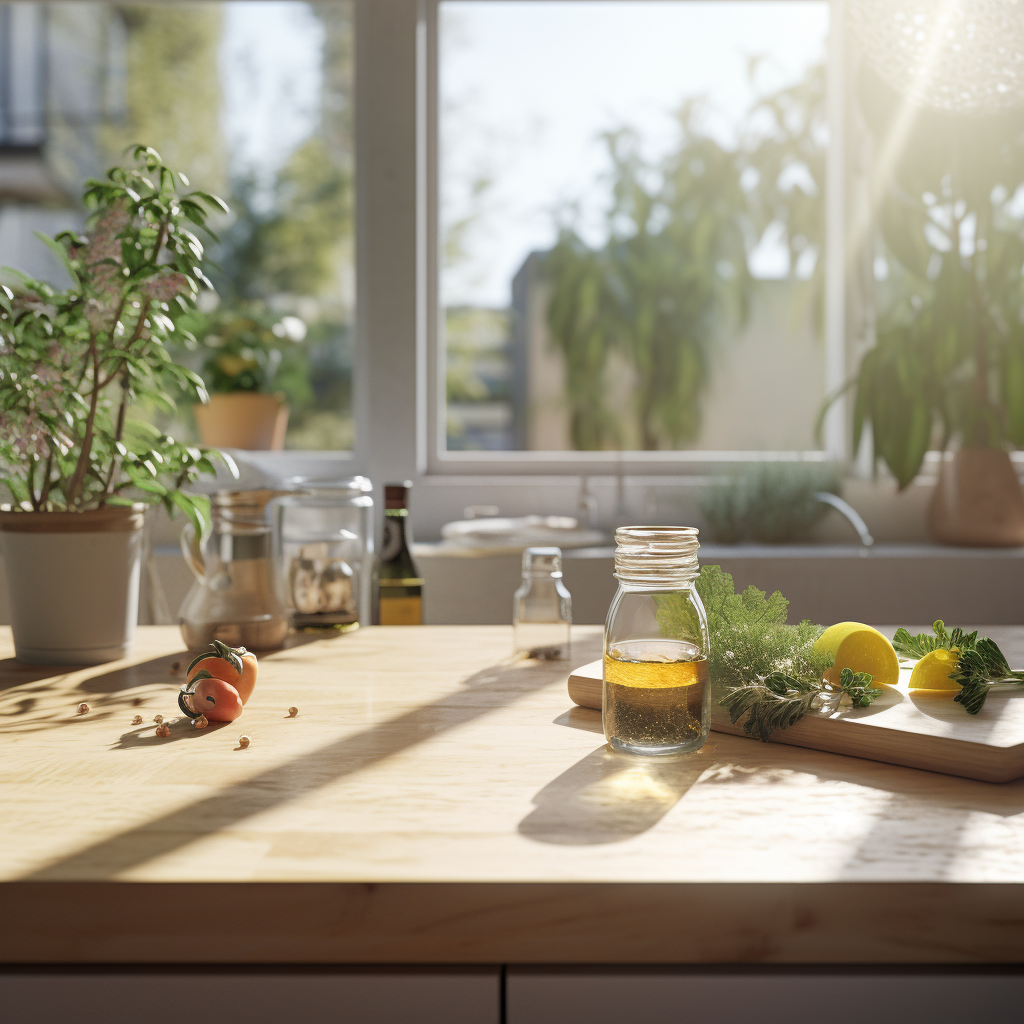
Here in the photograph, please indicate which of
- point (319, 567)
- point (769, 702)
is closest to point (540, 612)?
point (319, 567)

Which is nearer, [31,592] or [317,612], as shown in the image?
[31,592]

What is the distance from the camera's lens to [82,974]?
1.57ft

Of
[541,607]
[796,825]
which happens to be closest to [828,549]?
[541,607]

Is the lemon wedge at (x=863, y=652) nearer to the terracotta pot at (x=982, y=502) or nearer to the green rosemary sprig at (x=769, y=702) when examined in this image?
the green rosemary sprig at (x=769, y=702)

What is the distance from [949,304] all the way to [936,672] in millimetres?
2020

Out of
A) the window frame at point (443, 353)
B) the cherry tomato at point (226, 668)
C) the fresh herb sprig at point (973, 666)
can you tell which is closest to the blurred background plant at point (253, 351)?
the window frame at point (443, 353)

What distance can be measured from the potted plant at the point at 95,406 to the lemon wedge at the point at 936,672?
0.66 meters

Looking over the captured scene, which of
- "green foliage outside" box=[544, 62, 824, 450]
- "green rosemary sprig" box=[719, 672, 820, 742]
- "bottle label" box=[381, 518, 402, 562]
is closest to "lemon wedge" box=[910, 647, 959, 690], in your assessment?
"green rosemary sprig" box=[719, 672, 820, 742]

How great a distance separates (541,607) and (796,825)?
1.85 feet

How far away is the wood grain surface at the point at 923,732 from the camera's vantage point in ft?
1.98

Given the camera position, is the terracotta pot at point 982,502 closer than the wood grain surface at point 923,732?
No

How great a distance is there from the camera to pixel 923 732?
633mm

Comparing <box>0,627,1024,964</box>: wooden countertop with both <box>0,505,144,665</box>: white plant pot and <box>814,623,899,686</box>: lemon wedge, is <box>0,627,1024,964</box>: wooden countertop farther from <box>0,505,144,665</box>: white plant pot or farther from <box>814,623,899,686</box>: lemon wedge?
<box>0,505,144,665</box>: white plant pot

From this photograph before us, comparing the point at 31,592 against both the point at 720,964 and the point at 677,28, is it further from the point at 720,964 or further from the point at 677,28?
the point at 677,28
